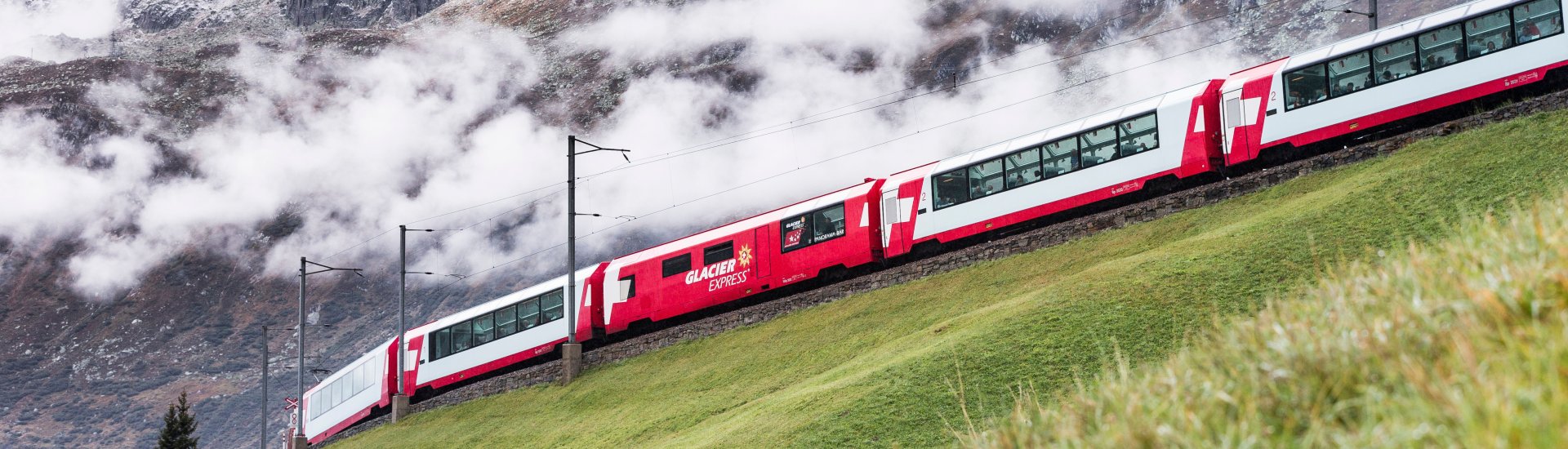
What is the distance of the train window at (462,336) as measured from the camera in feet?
140

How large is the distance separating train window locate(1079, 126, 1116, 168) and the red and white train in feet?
0.10

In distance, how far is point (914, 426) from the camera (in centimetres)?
1673

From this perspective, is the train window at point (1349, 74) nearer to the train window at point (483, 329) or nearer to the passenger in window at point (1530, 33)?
the passenger in window at point (1530, 33)

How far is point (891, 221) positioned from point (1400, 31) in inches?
526

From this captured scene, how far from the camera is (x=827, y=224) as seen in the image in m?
35.2

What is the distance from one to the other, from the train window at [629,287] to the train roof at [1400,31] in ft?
65.3

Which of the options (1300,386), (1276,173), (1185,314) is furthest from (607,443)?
(1300,386)

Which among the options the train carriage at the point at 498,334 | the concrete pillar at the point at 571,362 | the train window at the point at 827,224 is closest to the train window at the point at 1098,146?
the train window at the point at 827,224

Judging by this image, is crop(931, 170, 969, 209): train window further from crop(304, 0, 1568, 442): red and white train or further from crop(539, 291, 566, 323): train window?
crop(539, 291, 566, 323): train window

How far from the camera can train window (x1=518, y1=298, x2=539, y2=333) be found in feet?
134

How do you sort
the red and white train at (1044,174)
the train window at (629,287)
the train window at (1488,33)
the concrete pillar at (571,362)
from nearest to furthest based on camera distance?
the train window at (1488,33) → the red and white train at (1044,174) → the concrete pillar at (571,362) → the train window at (629,287)

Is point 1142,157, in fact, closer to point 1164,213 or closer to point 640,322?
point 1164,213

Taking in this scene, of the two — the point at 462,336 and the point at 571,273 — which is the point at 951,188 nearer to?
the point at 571,273

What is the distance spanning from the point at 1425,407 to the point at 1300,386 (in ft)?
3.77
